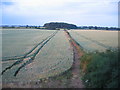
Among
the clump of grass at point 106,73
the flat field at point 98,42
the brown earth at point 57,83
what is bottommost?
the brown earth at point 57,83

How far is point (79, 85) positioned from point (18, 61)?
23.7 feet

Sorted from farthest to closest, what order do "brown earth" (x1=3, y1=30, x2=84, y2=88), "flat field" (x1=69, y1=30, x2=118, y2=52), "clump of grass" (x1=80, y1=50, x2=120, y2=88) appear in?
1. "flat field" (x1=69, y1=30, x2=118, y2=52)
2. "brown earth" (x1=3, y1=30, x2=84, y2=88)
3. "clump of grass" (x1=80, y1=50, x2=120, y2=88)

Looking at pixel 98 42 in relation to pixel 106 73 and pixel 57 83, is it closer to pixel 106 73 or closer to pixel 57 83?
pixel 57 83

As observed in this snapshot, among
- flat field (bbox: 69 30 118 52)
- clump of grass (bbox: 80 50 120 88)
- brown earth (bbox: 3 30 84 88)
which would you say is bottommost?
brown earth (bbox: 3 30 84 88)

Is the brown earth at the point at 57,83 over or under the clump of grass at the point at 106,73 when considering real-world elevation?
under

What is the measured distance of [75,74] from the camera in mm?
12336

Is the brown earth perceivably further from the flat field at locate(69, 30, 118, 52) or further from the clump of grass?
the flat field at locate(69, 30, 118, 52)

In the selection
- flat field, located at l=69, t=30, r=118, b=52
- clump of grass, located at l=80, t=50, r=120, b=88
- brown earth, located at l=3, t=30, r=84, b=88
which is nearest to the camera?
clump of grass, located at l=80, t=50, r=120, b=88

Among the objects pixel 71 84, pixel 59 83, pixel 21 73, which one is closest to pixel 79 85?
pixel 71 84

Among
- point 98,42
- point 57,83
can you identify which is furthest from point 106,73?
point 98,42

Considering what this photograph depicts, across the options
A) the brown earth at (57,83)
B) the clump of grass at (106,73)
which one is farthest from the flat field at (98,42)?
the brown earth at (57,83)

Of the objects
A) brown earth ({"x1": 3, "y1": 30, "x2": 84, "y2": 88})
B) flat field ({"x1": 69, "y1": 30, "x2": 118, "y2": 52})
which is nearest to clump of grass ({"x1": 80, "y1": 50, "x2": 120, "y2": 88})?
brown earth ({"x1": 3, "y1": 30, "x2": 84, "y2": 88})

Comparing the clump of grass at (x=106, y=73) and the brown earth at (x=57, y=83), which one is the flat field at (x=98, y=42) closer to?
the clump of grass at (x=106, y=73)

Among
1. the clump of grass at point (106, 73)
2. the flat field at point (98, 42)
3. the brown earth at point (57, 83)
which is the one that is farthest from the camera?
the flat field at point (98, 42)
